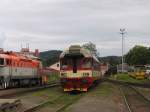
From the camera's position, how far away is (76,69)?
117 feet

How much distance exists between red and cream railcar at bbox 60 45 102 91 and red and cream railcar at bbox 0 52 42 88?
484 cm

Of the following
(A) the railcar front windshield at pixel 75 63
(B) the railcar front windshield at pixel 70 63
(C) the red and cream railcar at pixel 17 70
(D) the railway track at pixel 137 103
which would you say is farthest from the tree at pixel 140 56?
(D) the railway track at pixel 137 103

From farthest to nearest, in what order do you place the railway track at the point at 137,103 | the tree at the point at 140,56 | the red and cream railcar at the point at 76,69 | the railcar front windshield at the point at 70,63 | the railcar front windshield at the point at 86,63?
the tree at the point at 140,56 → the railcar front windshield at the point at 86,63 → the railcar front windshield at the point at 70,63 → the red and cream railcar at the point at 76,69 → the railway track at the point at 137,103

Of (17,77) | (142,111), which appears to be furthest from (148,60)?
(142,111)

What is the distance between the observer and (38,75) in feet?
167

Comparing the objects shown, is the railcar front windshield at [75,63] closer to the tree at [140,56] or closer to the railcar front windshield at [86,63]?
the railcar front windshield at [86,63]

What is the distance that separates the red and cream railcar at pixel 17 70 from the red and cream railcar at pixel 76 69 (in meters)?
4.84

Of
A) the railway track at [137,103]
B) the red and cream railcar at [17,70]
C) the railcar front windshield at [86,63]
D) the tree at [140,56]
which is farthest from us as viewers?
the tree at [140,56]

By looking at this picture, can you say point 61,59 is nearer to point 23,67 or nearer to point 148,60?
point 23,67

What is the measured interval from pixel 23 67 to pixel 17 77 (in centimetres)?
248

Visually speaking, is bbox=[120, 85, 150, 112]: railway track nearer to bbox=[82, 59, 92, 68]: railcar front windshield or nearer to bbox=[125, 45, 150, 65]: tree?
bbox=[82, 59, 92, 68]: railcar front windshield

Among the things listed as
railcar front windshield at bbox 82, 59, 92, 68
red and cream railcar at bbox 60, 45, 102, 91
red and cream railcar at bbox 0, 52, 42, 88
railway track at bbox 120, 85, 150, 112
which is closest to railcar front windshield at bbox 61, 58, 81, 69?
red and cream railcar at bbox 60, 45, 102, 91

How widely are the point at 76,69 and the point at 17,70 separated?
24.5 feet

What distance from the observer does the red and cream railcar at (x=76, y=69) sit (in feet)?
117
